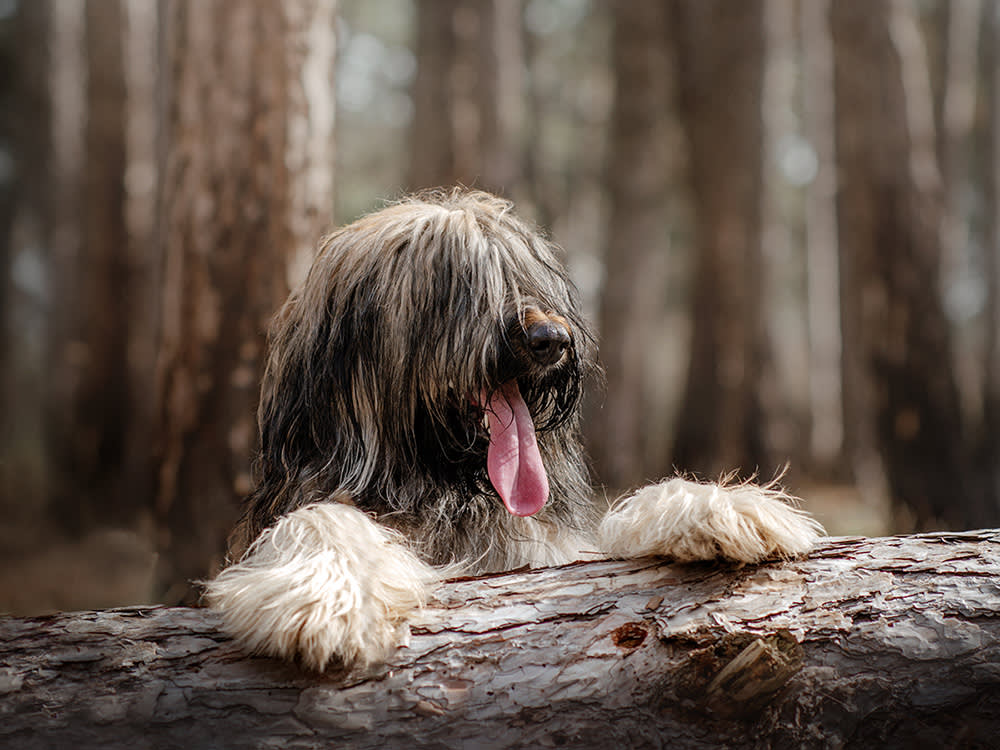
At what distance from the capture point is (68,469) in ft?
35.6

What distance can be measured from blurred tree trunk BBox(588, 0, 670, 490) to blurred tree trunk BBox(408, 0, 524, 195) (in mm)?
2871

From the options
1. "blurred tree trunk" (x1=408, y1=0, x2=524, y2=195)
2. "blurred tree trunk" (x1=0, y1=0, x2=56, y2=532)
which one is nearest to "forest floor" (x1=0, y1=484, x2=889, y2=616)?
"blurred tree trunk" (x1=0, y1=0, x2=56, y2=532)

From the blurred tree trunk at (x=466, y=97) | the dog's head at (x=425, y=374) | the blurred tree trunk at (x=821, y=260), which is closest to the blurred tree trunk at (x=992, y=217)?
the blurred tree trunk at (x=821, y=260)

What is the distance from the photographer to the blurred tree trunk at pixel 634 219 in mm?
12297

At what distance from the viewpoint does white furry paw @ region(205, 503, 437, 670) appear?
7.68 ft

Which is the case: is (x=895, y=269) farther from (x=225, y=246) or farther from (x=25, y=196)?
(x=25, y=196)

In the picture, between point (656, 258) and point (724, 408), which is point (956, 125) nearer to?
point (656, 258)

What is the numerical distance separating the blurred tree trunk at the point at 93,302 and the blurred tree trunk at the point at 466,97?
14.9 feet

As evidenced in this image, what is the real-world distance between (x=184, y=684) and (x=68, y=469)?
9.71 m

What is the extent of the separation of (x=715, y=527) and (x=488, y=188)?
23.6 ft

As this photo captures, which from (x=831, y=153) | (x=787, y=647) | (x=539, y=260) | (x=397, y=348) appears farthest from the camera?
(x=831, y=153)

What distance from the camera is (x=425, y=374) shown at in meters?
3.29

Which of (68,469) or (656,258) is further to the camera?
(656,258)

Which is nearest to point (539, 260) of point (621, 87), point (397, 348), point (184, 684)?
point (397, 348)
